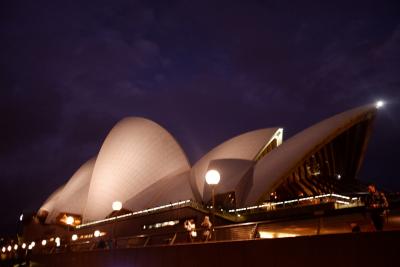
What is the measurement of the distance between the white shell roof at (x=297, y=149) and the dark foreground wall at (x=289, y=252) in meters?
10.7

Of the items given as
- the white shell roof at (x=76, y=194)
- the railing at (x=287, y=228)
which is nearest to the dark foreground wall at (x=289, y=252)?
the railing at (x=287, y=228)

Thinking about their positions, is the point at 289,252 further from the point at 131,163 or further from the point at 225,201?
the point at 131,163

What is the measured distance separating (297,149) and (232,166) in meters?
4.79

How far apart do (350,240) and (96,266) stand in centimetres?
1094

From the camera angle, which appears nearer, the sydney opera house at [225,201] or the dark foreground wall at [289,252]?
the dark foreground wall at [289,252]

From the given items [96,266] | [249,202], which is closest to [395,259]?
[96,266]

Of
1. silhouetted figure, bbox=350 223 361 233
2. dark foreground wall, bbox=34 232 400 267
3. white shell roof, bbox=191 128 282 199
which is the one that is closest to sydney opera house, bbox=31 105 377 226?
white shell roof, bbox=191 128 282 199

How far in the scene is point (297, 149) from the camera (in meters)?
Result: 21.6

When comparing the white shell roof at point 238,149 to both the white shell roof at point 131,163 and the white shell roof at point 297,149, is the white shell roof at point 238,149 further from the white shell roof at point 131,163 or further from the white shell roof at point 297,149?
the white shell roof at point 131,163

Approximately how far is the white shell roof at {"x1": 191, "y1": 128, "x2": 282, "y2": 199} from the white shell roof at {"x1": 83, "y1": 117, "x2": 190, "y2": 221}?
4.09 metres

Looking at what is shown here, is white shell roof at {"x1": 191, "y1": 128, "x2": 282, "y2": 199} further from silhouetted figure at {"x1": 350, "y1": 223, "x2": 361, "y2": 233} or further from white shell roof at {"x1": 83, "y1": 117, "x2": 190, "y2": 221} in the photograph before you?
silhouetted figure at {"x1": 350, "y1": 223, "x2": 361, "y2": 233}

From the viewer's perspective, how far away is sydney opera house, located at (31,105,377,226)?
21828mm

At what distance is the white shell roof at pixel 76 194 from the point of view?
39250 millimetres

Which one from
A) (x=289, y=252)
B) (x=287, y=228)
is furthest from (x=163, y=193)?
(x=289, y=252)
